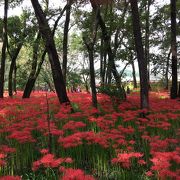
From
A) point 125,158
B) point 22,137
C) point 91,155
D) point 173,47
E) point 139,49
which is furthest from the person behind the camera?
point 173,47

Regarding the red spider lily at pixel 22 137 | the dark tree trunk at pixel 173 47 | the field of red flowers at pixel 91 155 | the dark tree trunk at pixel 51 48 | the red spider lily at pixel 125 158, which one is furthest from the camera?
the dark tree trunk at pixel 173 47

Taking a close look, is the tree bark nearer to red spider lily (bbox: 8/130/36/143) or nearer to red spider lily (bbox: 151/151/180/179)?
red spider lily (bbox: 8/130/36/143)

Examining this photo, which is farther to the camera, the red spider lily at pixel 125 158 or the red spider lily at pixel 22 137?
the red spider lily at pixel 22 137

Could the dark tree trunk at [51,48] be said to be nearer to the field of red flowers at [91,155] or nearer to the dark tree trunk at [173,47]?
the field of red flowers at [91,155]

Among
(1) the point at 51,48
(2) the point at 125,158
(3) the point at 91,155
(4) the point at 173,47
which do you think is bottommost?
(3) the point at 91,155

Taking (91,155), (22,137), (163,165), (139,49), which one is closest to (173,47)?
(139,49)

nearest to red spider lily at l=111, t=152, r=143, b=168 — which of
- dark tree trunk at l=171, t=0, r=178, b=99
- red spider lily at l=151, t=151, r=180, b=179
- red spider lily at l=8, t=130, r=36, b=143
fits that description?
red spider lily at l=151, t=151, r=180, b=179

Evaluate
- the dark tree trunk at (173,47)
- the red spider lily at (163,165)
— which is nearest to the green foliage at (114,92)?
the dark tree trunk at (173,47)

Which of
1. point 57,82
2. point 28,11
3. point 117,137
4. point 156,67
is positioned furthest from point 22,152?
point 28,11

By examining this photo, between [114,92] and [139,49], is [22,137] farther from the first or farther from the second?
[114,92]

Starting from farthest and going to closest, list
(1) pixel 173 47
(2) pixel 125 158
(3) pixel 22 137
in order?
(1) pixel 173 47
(3) pixel 22 137
(2) pixel 125 158

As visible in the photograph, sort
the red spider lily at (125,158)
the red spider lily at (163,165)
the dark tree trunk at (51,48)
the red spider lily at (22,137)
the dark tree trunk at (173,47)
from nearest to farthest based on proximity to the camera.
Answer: the red spider lily at (163,165)
the red spider lily at (125,158)
the red spider lily at (22,137)
the dark tree trunk at (51,48)
the dark tree trunk at (173,47)

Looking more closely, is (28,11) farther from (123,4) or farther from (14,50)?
(123,4)

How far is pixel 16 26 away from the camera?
99.2 feet
